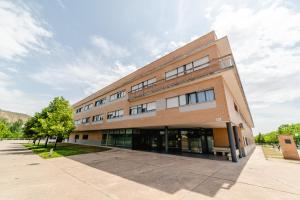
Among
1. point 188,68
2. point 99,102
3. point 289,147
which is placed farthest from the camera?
point 99,102

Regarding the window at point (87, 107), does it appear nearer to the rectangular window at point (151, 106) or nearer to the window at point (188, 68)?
the rectangular window at point (151, 106)

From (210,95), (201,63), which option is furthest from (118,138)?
(201,63)

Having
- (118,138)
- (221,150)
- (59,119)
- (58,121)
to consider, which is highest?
(59,119)

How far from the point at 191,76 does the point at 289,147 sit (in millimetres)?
15365

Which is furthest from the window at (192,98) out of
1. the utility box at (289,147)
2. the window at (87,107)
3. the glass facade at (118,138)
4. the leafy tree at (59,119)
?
the window at (87,107)

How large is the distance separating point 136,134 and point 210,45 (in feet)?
54.7

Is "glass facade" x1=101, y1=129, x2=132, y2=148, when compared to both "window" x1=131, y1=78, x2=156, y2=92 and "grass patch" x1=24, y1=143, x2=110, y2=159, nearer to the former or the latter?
"grass patch" x1=24, y1=143, x2=110, y2=159

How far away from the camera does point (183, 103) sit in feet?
51.1

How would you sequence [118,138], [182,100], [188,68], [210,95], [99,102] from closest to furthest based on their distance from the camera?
[210,95], [182,100], [188,68], [118,138], [99,102]

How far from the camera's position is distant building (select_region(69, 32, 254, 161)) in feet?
43.8

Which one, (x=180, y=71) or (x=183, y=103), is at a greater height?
(x=180, y=71)

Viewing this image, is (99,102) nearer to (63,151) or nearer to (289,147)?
(63,151)

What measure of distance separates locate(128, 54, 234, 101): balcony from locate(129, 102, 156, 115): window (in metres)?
1.46

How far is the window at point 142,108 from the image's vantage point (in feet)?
62.7
